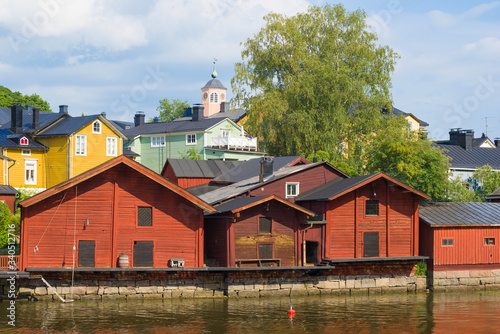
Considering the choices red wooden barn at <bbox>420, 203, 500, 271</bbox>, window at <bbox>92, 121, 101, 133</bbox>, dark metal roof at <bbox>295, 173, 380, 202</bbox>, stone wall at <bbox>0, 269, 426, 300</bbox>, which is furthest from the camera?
window at <bbox>92, 121, 101, 133</bbox>

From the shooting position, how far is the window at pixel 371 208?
148ft

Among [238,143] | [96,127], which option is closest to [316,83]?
[238,143]

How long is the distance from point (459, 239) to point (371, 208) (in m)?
6.57

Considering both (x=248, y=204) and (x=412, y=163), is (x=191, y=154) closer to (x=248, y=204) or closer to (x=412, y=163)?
(x=412, y=163)

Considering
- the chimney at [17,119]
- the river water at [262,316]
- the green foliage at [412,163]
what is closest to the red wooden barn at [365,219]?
the river water at [262,316]

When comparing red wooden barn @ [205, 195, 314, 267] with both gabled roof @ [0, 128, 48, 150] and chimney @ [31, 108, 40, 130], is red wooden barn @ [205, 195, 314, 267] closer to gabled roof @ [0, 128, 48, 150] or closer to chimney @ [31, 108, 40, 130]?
gabled roof @ [0, 128, 48, 150]

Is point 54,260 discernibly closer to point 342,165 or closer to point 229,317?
point 229,317

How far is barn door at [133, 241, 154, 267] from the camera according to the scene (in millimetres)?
40250

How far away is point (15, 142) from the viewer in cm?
6456

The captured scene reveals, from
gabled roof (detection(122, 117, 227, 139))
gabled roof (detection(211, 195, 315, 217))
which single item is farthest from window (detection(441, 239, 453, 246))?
gabled roof (detection(122, 117, 227, 139))

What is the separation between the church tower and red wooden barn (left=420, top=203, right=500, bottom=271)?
329ft

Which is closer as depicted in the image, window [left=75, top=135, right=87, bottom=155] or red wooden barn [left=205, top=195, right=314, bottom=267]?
red wooden barn [left=205, top=195, right=314, bottom=267]

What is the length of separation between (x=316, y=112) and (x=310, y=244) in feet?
83.2

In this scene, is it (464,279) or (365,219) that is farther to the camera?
(464,279)
